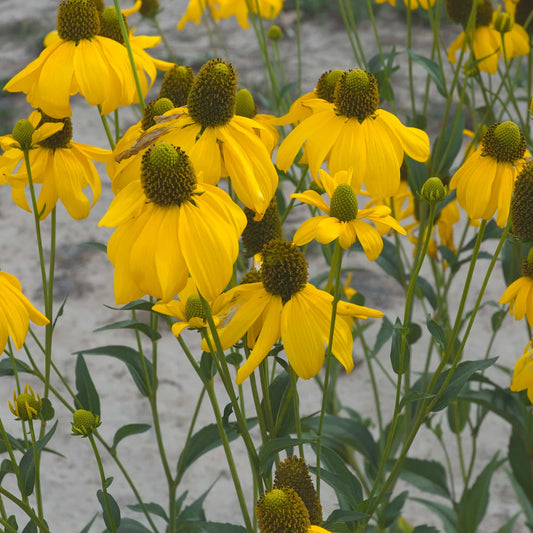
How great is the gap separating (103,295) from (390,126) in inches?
67.2

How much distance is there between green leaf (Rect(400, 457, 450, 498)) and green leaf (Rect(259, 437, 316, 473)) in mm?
612

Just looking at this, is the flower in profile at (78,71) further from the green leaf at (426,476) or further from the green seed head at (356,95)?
the green leaf at (426,476)

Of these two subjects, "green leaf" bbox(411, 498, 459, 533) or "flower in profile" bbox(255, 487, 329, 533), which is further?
"green leaf" bbox(411, 498, 459, 533)

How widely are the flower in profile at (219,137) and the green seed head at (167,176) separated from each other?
A: 2.7 inches

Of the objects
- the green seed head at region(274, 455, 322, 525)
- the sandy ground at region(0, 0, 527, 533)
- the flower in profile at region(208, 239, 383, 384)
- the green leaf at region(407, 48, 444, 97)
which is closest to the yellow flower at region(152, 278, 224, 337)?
the flower in profile at region(208, 239, 383, 384)

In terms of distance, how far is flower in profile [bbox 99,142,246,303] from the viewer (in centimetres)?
52

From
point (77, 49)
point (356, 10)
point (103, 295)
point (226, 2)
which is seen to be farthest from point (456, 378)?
point (356, 10)

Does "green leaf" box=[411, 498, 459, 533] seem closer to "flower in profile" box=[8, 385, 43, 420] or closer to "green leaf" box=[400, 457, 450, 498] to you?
"green leaf" box=[400, 457, 450, 498]

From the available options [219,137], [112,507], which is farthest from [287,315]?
[112,507]

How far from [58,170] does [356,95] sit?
31 cm

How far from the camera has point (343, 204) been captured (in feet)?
2.00

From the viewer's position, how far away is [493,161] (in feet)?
2.43

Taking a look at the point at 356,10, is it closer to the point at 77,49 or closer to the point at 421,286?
the point at 421,286

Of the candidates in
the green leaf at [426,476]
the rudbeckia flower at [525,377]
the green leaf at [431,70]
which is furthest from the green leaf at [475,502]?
the green leaf at [431,70]
